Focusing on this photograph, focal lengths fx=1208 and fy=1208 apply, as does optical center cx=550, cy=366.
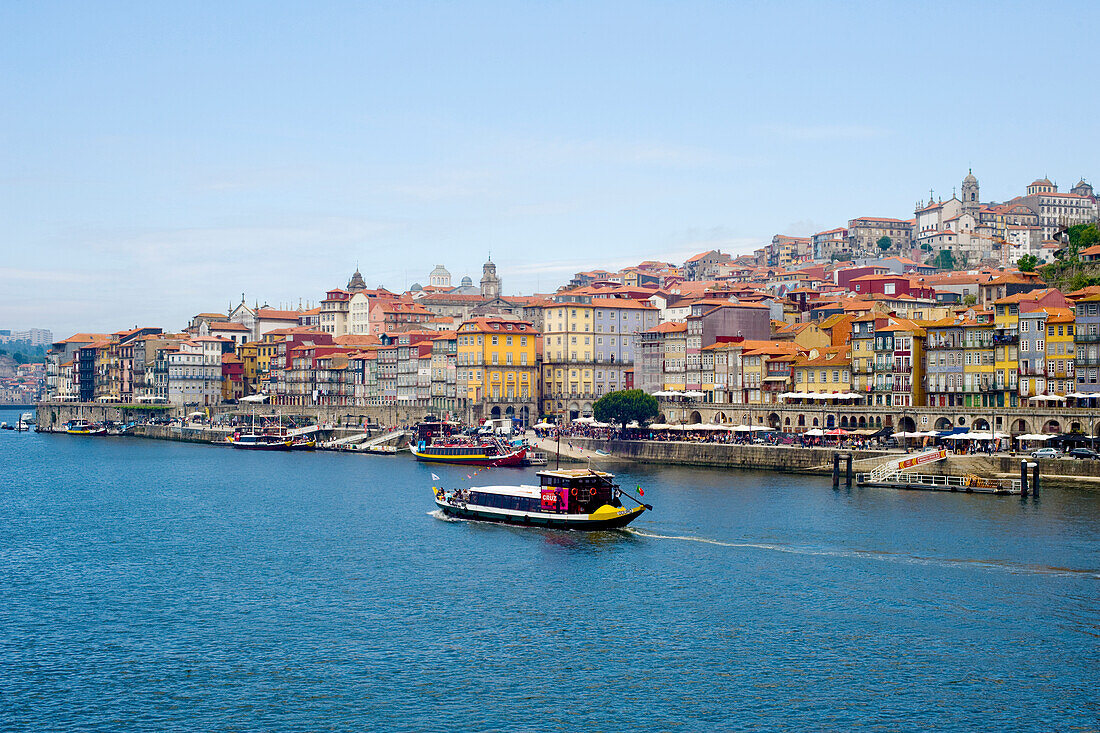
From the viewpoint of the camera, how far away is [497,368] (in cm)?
13675

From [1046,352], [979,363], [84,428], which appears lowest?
[84,428]

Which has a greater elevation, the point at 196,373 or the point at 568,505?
the point at 196,373

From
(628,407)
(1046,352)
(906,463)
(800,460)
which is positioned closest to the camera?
(906,463)

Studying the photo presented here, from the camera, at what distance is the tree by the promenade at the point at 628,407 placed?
111750mm

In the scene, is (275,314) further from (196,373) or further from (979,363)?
(979,363)

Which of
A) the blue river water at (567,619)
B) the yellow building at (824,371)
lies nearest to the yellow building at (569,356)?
the yellow building at (824,371)

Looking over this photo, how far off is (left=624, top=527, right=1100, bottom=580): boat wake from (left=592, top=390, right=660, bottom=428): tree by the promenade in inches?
2181

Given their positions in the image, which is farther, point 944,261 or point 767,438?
point 944,261

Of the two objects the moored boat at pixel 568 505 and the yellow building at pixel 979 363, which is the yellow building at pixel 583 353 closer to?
the yellow building at pixel 979 363

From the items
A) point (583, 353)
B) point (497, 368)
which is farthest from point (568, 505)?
point (583, 353)

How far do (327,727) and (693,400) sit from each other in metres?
85.6

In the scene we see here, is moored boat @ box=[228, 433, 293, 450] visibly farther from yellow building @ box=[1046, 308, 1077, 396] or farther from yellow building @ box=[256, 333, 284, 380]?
yellow building @ box=[1046, 308, 1077, 396]

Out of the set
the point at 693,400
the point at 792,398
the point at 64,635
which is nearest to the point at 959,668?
the point at 64,635

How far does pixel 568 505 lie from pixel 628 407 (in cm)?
5177
